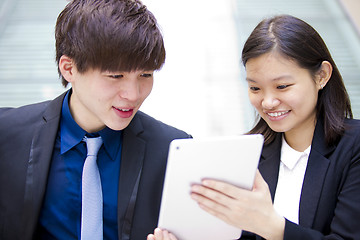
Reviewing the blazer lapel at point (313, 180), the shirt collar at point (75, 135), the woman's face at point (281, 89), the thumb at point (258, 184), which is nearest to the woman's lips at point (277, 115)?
the woman's face at point (281, 89)

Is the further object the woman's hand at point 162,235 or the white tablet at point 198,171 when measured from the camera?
the woman's hand at point 162,235

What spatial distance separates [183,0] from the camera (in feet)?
11.8

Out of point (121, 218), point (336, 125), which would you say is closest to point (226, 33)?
point (336, 125)

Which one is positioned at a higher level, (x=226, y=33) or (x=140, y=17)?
(x=226, y=33)

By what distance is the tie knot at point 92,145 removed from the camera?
1.34 metres

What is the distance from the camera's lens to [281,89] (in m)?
1.32

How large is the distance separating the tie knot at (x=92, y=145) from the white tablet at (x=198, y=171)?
1.27ft

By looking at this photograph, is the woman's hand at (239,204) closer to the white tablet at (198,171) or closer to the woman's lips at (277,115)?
the white tablet at (198,171)

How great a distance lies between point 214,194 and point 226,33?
2.58 meters

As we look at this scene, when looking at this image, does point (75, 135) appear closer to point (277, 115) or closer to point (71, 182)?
point (71, 182)

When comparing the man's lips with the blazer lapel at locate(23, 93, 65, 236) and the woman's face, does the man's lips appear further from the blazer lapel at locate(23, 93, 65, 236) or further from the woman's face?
the woman's face

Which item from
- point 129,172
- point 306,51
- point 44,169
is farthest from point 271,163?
point 44,169

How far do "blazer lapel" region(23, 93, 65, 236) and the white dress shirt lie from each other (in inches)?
31.5

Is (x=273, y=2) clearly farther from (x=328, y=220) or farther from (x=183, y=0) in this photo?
(x=328, y=220)
